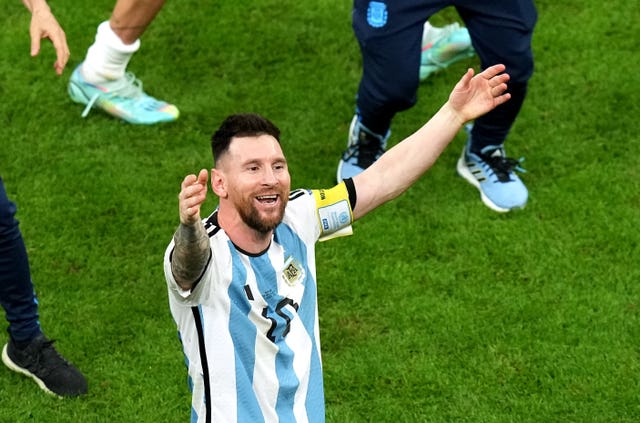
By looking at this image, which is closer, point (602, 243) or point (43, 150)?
point (602, 243)

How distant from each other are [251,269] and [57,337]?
193cm

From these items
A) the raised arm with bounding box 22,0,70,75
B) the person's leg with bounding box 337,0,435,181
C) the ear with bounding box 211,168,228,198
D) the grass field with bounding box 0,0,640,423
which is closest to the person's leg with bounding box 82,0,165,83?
the grass field with bounding box 0,0,640,423

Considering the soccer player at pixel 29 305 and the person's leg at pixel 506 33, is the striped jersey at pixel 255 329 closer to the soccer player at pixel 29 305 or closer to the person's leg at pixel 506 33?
the soccer player at pixel 29 305

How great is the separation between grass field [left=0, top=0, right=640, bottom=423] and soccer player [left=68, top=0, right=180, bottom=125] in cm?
8

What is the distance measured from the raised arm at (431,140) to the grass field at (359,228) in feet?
4.23

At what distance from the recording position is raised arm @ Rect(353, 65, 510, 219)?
4.25m

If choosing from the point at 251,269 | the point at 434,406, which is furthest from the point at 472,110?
the point at 434,406

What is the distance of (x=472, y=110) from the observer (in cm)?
425

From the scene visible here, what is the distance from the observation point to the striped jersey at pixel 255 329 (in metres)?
3.91

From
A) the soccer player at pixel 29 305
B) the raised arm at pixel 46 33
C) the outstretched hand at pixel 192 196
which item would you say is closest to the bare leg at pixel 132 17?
the soccer player at pixel 29 305

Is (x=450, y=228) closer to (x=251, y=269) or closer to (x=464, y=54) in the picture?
(x=464, y=54)

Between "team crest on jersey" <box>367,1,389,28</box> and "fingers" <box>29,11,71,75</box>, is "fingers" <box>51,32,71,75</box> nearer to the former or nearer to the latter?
"fingers" <box>29,11,71,75</box>

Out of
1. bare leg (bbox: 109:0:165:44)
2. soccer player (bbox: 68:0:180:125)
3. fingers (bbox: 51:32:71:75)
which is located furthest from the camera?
soccer player (bbox: 68:0:180:125)

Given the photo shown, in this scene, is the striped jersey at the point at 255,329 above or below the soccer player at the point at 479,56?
above
